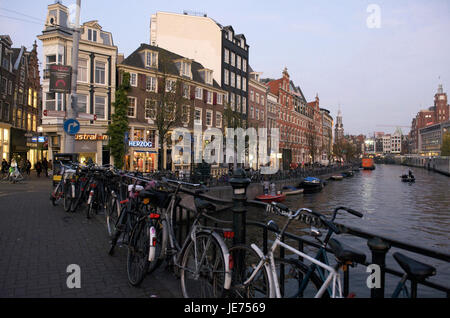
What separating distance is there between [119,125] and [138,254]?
28198 mm

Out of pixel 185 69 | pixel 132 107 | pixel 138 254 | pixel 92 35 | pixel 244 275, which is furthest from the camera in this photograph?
pixel 185 69

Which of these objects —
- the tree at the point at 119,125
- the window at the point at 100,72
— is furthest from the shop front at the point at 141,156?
the window at the point at 100,72

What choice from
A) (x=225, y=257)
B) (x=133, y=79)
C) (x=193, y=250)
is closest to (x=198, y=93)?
(x=133, y=79)

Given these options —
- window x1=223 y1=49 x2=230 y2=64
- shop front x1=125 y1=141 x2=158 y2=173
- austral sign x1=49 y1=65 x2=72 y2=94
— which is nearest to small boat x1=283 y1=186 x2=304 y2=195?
shop front x1=125 y1=141 x2=158 y2=173

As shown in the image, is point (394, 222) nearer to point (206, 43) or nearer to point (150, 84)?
point (150, 84)

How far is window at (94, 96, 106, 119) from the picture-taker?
30.3m

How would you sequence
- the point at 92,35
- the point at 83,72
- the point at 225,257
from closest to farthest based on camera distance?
the point at 225,257 < the point at 83,72 < the point at 92,35

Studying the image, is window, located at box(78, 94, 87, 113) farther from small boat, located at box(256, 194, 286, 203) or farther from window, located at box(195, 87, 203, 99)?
small boat, located at box(256, 194, 286, 203)

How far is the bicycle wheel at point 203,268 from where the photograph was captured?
3.53m

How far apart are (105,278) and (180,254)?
53.4 inches

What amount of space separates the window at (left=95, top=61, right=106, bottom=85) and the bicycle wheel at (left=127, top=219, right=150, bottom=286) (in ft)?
95.7

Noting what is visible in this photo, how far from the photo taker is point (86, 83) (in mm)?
29500

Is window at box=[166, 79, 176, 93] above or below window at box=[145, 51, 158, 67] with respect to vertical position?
below
